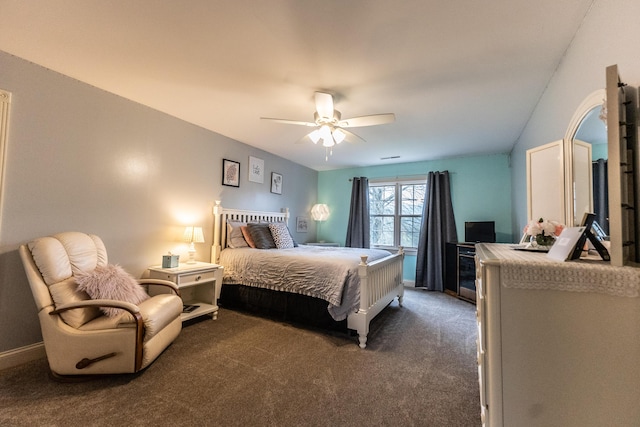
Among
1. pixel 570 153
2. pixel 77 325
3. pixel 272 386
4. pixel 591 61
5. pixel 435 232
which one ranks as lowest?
pixel 272 386

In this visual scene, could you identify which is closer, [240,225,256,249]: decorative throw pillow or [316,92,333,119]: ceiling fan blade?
[316,92,333,119]: ceiling fan blade

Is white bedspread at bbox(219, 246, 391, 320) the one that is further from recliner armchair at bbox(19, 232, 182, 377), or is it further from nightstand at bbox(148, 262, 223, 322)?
recliner armchair at bbox(19, 232, 182, 377)

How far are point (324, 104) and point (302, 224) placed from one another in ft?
11.2

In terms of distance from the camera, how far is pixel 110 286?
2.00 metres

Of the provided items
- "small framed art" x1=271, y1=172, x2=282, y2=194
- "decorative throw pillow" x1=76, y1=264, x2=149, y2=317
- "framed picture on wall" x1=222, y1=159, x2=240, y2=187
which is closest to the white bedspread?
"framed picture on wall" x1=222, y1=159, x2=240, y2=187

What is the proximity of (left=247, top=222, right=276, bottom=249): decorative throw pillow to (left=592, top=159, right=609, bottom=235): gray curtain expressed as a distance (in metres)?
3.14

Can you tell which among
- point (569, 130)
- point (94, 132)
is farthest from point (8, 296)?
point (569, 130)

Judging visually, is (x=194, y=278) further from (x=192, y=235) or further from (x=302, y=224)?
(x=302, y=224)

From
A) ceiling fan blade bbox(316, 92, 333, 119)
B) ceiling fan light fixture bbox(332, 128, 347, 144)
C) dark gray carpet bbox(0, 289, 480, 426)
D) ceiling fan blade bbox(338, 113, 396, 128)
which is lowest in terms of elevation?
dark gray carpet bbox(0, 289, 480, 426)

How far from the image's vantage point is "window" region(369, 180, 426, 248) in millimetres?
5168

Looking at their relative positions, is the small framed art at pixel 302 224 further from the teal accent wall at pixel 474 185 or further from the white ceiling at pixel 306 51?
the white ceiling at pixel 306 51

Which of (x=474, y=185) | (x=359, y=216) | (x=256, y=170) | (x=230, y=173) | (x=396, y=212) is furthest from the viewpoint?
(x=359, y=216)

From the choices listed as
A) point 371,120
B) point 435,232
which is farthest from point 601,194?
point 435,232

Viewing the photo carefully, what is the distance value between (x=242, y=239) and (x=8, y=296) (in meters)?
2.13
